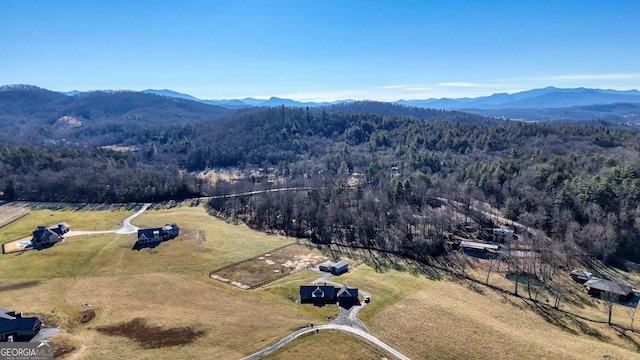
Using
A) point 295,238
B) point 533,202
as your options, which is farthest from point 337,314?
point 533,202

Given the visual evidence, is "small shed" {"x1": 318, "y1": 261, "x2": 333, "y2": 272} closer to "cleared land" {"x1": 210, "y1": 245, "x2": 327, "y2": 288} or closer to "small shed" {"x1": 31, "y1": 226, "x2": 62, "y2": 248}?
"cleared land" {"x1": 210, "y1": 245, "x2": 327, "y2": 288}

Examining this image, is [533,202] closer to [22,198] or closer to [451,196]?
[451,196]

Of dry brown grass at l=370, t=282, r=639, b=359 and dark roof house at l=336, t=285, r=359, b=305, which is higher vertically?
dark roof house at l=336, t=285, r=359, b=305

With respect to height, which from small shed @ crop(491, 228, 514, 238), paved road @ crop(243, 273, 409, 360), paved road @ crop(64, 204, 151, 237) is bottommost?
small shed @ crop(491, 228, 514, 238)

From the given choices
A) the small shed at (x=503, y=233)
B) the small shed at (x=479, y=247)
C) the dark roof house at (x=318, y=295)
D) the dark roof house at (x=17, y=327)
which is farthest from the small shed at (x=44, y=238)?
the small shed at (x=503, y=233)

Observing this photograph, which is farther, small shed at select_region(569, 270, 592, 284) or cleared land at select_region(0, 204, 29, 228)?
cleared land at select_region(0, 204, 29, 228)

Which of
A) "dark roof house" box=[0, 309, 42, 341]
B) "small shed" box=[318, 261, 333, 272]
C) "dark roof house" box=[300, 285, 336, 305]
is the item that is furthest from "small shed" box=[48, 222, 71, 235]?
"dark roof house" box=[300, 285, 336, 305]
